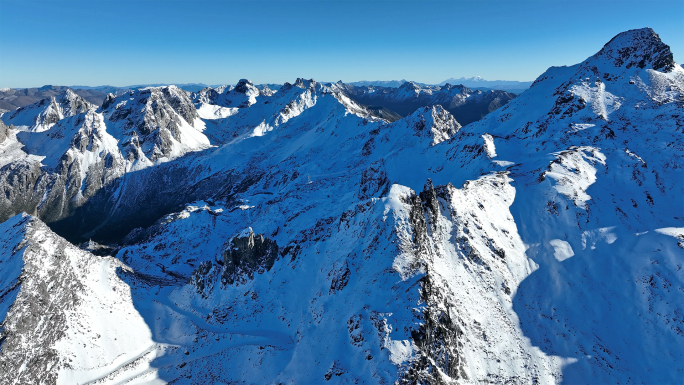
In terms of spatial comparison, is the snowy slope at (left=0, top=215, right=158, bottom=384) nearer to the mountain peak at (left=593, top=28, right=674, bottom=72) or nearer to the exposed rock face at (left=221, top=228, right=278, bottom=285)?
the exposed rock face at (left=221, top=228, right=278, bottom=285)

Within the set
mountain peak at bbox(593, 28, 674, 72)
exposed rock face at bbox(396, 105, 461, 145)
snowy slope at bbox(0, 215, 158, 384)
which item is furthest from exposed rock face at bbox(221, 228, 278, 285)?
mountain peak at bbox(593, 28, 674, 72)

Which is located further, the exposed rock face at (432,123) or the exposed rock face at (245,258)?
the exposed rock face at (432,123)

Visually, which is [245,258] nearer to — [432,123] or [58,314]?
[58,314]

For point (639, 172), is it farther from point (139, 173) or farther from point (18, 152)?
point (18, 152)

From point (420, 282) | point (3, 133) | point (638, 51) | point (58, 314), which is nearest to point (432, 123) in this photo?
point (638, 51)

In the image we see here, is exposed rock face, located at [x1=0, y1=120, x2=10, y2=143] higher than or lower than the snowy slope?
higher

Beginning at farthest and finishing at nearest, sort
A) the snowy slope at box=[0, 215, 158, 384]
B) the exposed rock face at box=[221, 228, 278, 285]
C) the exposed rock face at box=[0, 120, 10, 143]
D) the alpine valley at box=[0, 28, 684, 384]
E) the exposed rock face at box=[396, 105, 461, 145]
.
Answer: the exposed rock face at box=[0, 120, 10, 143], the exposed rock face at box=[396, 105, 461, 145], the exposed rock face at box=[221, 228, 278, 285], the snowy slope at box=[0, 215, 158, 384], the alpine valley at box=[0, 28, 684, 384]

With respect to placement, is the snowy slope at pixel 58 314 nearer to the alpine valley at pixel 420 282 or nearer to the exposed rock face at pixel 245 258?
the alpine valley at pixel 420 282

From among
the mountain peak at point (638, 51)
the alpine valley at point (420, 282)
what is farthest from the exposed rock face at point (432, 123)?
the mountain peak at point (638, 51)

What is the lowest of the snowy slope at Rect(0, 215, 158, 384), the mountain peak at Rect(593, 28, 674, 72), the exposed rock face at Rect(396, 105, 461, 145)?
the snowy slope at Rect(0, 215, 158, 384)
